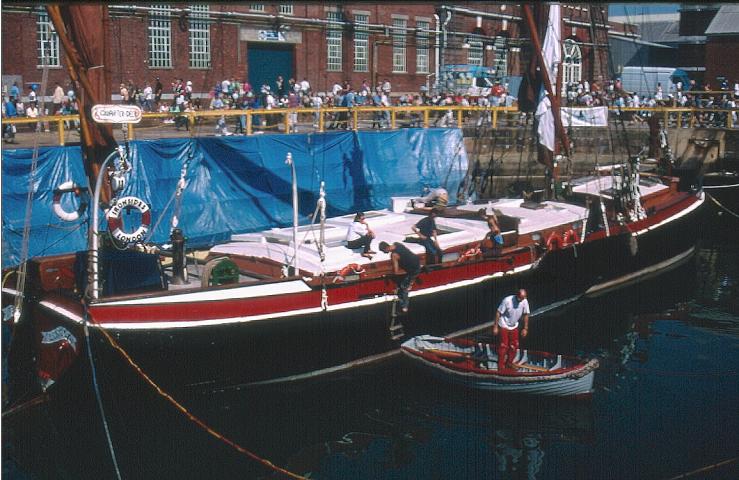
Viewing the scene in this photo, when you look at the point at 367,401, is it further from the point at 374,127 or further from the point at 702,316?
the point at 374,127

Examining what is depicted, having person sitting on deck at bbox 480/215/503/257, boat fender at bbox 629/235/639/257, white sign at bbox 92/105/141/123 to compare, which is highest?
white sign at bbox 92/105/141/123

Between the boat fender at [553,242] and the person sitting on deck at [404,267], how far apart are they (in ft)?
15.0

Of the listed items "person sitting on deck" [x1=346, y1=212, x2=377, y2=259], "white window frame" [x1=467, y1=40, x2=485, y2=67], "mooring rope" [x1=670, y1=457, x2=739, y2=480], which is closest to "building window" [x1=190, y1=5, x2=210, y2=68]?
"white window frame" [x1=467, y1=40, x2=485, y2=67]

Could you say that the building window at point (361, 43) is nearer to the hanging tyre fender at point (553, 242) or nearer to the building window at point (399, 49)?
the building window at point (399, 49)

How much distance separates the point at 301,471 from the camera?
14.0m

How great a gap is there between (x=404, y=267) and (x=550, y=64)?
10.5 meters

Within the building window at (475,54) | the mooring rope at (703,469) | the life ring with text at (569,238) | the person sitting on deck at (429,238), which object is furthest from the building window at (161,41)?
the mooring rope at (703,469)

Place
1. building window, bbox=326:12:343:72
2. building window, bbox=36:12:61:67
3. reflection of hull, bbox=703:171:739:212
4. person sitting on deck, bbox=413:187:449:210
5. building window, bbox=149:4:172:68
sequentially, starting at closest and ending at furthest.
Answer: person sitting on deck, bbox=413:187:449:210 → building window, bbox=36:12:61:67 → reflection of hull, bbox=703:171:739:212 → building window, bbox=149:4:172:68 → building window, bbox=326:12:343:72

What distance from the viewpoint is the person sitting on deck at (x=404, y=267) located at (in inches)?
703

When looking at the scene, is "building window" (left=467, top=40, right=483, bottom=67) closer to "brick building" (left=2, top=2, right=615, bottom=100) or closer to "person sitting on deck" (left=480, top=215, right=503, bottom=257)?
"brick building" (left=2, top=2, right=615, bottom=100)

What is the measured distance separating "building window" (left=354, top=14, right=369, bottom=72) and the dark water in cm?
2984

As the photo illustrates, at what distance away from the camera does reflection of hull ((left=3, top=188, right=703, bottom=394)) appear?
1502cm

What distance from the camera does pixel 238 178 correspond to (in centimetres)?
2650

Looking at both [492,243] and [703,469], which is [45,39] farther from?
[703,469]
